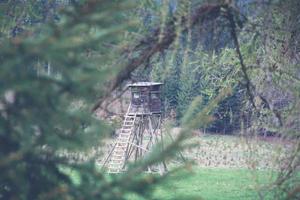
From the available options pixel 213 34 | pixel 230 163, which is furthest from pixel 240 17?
pixel 230 163

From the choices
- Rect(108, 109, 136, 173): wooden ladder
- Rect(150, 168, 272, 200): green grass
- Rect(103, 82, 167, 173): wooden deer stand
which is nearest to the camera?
Rect(150, 168, 272, 200): green grass

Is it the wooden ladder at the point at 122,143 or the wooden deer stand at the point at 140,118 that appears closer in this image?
the wooden ladder at the point at 122,143

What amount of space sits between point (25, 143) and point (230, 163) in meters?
18.1

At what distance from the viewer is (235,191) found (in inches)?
541

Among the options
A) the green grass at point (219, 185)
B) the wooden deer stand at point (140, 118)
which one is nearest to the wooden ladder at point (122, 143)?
the wooden deer stand at point (140, 118)

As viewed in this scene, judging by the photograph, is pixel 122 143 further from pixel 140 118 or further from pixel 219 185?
pixel 219 185

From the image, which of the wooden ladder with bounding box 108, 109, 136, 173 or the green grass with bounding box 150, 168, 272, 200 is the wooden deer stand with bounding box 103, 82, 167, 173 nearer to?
the wooden ladder with bounding box 108, 109, 136, 173

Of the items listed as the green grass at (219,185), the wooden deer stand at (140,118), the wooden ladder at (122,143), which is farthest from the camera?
the wooden deer stand at (140,118)

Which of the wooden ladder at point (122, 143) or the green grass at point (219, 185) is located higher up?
the wooden ladder at point (122, 143)

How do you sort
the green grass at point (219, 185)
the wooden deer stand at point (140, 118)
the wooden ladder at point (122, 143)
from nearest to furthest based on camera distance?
the green grass at point (219, 185) → the wooden ladder at point (122, 143) → the wooden deer stand at point (140, 118)

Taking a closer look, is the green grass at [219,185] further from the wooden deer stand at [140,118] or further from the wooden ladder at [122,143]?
the wooden ladder at [122,143]

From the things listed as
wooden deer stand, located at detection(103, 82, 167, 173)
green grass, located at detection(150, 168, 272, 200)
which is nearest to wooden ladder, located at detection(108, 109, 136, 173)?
wooden deer stand, located at detection(103, 82, 167, 173)

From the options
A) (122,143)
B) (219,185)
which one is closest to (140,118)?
(122,143)

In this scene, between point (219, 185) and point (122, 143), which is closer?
point (219, 185)
